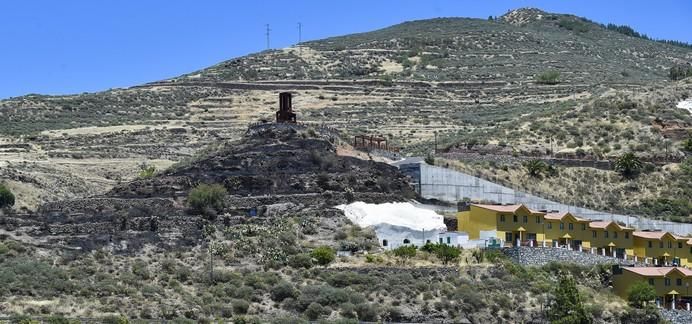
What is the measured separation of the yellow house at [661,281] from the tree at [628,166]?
1850 cm

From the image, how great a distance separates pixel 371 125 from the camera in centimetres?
11138

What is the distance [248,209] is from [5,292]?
14.4m

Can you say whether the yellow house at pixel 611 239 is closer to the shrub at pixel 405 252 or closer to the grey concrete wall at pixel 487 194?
the grey concrete wall at pixel 487 194

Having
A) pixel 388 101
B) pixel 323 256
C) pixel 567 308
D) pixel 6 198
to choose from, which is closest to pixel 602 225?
pixel 567 308

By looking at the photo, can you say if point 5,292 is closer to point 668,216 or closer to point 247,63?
point 668,216

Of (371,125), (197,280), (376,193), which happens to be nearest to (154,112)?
(371,125)

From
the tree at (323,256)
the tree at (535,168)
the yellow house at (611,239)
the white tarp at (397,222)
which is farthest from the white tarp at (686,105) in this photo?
the tree at (323,256)

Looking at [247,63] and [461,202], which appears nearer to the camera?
[461,202]

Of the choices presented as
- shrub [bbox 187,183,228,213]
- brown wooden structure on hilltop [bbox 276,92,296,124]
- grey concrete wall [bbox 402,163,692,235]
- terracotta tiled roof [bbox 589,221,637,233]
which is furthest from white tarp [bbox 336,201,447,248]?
brown wooden structure on hilltop [bbox 276,92,296,124]

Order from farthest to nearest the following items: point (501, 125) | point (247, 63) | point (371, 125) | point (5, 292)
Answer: point (247, 63)
point (371, 125)
point (501, 125)
point (5, 292)

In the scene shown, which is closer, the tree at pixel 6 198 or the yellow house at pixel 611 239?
the yellow house at pixel 611 239

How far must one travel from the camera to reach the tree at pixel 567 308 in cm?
6103

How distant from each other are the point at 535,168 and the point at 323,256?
76.7 ft

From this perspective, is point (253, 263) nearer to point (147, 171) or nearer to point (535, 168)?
point (535, 168)
